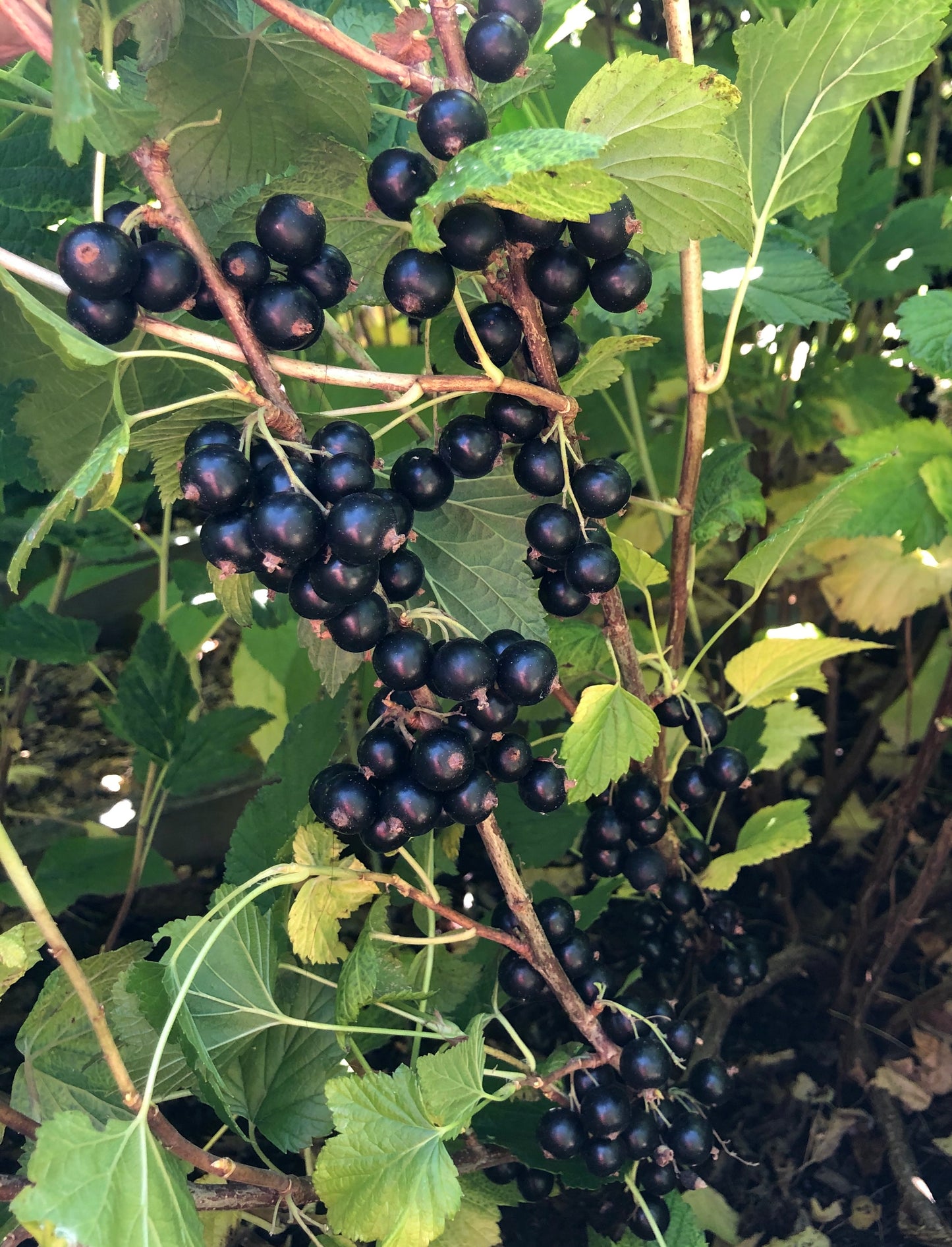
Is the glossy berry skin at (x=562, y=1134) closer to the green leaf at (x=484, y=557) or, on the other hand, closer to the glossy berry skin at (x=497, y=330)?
the green leaf at (x=484, y=557)

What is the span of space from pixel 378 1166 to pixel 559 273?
556 millimetres

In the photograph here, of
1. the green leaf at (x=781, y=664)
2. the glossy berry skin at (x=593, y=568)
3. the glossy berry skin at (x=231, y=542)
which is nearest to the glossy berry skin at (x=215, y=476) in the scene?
the glossy berry skin at (x=231, y=542)

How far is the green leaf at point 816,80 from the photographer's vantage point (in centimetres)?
58

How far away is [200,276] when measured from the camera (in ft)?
1.61

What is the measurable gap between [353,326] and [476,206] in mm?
920

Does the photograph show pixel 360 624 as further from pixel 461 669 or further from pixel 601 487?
pixel 601 487

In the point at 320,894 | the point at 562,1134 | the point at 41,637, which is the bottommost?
the point at 562,1134

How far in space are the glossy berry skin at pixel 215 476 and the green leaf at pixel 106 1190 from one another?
1.05 feet

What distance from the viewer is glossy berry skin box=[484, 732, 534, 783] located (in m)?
0.60

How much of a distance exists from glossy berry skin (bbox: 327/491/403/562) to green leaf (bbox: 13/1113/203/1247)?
1.04 ft

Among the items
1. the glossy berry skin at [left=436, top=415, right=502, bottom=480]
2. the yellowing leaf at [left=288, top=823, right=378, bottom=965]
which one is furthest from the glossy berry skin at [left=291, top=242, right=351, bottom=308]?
the yellowing leaf at [left=288, top=823, right=378, bottom=965]

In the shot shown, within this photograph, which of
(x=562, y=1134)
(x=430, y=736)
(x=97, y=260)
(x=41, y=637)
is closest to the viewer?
(x=97, y=260)

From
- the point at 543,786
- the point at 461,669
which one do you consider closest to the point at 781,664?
the point at 543,786

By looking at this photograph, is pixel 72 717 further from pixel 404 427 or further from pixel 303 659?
pixel 404 427
